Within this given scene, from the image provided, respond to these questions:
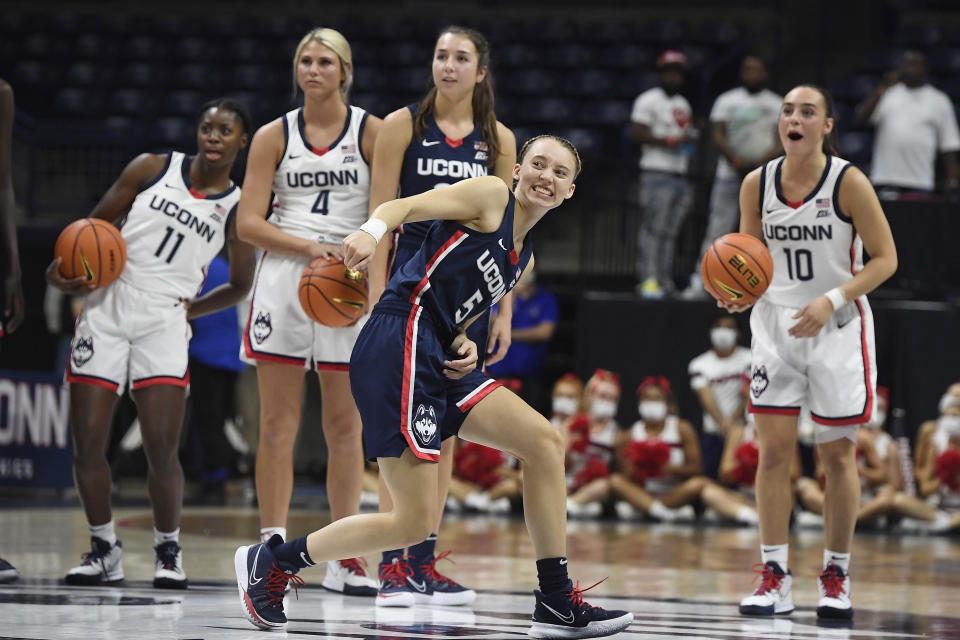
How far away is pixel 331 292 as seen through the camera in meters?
4.80

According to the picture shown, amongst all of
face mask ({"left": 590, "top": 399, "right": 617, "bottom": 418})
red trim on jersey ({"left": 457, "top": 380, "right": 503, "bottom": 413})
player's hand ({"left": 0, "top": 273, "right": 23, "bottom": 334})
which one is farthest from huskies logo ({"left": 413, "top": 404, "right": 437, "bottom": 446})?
face mask ({"left": 590, "top": 399, "right": 617, "bottom": 418})

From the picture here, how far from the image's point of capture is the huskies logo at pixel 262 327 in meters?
5.16

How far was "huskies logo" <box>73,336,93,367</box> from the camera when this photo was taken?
527 centimetres

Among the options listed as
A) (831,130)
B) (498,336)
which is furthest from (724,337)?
(498,336)

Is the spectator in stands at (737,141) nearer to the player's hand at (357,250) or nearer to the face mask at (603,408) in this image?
the face mask at (603,408)

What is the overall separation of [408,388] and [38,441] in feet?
19.6

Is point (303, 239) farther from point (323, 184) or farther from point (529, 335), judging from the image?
point (529, 335)

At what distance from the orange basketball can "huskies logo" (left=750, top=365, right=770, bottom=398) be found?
1.58 metres

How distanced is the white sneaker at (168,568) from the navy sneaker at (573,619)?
68.0 inches

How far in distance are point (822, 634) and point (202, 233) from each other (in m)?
2.83

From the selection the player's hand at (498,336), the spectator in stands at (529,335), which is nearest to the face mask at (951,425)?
the spectator in stands at (529,335)

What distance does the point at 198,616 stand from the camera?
4547 millimetres

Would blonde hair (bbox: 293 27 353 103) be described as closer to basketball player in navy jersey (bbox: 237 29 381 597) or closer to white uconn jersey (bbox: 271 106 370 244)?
basketball player in navy jersey (bbox: 237 29 381 597)

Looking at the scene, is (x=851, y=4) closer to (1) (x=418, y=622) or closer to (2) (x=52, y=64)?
(2) (x=52, y=64)
